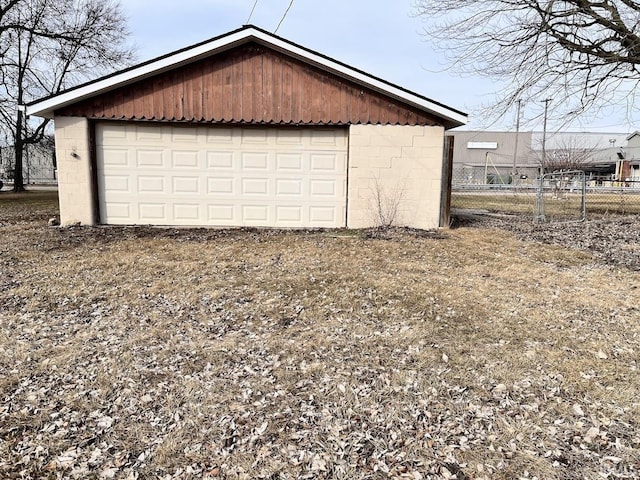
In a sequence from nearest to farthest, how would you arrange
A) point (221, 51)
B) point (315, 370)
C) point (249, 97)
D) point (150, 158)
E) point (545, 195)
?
point (315, 370) → point (221, 51) → point (249, 97) → point (150, 158) → point (545, 195)

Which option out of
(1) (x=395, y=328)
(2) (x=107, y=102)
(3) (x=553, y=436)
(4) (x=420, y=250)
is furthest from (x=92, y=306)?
(2) (x=107, y=102)

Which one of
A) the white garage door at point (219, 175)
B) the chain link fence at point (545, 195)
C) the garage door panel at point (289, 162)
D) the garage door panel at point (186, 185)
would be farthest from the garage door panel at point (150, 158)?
the chain link fence at point (545, 195)

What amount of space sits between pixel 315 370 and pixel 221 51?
7.55m

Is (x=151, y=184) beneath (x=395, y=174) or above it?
beneath

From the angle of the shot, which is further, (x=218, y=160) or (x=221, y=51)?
(x=218, y=160)

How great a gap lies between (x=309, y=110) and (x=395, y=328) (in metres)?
6.13

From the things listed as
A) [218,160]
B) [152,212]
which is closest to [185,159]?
[218,160]

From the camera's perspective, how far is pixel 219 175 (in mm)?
9641

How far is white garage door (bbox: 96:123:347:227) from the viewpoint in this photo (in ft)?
31.1

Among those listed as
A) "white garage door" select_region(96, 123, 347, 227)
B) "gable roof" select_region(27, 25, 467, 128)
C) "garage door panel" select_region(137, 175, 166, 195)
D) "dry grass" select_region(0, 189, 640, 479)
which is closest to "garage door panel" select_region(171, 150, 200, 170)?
"white garage door" select_region(96, 123, 347, 227)

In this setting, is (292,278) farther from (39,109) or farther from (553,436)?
(39,109)

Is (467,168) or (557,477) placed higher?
(467,168)

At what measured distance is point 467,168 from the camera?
42.5 m

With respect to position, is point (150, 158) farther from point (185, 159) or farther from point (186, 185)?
point (186, 185)
